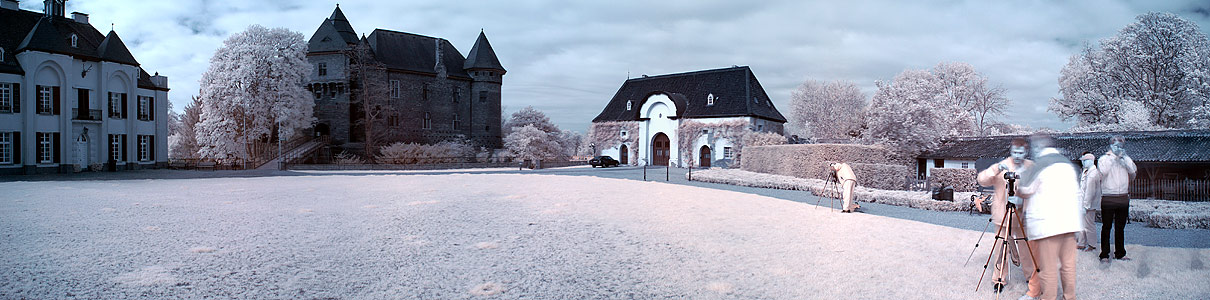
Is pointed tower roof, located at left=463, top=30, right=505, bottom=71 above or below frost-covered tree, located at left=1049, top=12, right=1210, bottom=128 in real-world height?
above

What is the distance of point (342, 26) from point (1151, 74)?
51748 millimetres

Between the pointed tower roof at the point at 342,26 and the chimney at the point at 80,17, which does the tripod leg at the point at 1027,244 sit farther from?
the pointed tower roof at the point at 342,26

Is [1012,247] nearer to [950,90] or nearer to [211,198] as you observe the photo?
[211,198]

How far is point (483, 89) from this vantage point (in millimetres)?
55438

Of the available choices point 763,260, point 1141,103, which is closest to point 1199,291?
point 763,260

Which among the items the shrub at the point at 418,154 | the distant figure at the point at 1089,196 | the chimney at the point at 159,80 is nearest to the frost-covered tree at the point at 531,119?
the shrub at the point at 418,154

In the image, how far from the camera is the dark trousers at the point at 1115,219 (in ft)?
24.7

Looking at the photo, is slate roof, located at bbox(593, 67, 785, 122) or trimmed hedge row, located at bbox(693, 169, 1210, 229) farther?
slate roof, located at bbox(593, 67, 785, 122)

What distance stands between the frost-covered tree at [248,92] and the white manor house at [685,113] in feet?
83.5

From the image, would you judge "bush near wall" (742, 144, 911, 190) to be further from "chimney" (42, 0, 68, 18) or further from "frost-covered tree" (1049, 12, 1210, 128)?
"chimney" (42, 0, 68, 18)

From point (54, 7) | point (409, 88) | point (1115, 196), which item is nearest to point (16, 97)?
point (54, 7)

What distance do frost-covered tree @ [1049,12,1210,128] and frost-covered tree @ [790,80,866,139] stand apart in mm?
29237

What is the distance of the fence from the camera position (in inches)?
705

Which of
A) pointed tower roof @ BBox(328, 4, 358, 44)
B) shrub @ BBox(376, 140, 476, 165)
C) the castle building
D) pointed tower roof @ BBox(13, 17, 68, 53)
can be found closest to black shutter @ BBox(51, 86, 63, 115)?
pointed tower roof @ BBox(13, 17, 68, 53)
